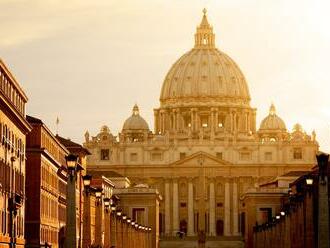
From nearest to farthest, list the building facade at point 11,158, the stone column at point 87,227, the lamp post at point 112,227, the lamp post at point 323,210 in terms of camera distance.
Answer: the lamp post at point 323,210 < the building facade at point 11,158 < the stone column at point 87,227 < the lamp post at point 112,227

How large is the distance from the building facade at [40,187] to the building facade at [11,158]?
8.86 metres

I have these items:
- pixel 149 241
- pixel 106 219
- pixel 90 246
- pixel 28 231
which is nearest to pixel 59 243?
pixel 106 219

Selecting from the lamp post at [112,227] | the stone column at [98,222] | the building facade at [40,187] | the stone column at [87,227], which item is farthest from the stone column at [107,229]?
the building facade at [40,187]

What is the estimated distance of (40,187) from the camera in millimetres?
80688

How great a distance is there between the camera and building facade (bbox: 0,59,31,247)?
199 feet

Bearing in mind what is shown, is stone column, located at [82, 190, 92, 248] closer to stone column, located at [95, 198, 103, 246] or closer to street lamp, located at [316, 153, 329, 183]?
stone column, located at [95, 198, 103, 246]

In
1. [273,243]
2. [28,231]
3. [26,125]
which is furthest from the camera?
[273,243]

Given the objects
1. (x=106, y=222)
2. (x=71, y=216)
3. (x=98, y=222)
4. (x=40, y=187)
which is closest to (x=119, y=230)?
(x=106, y=222)

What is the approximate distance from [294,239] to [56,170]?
1493 centimetres

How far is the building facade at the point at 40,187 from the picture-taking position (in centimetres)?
7997

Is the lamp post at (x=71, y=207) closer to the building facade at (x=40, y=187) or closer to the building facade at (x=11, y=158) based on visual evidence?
the building facade at (x=11, y=158)

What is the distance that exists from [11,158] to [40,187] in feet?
53.9

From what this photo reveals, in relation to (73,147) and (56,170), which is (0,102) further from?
(73,147)

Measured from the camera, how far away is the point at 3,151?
201 feet
